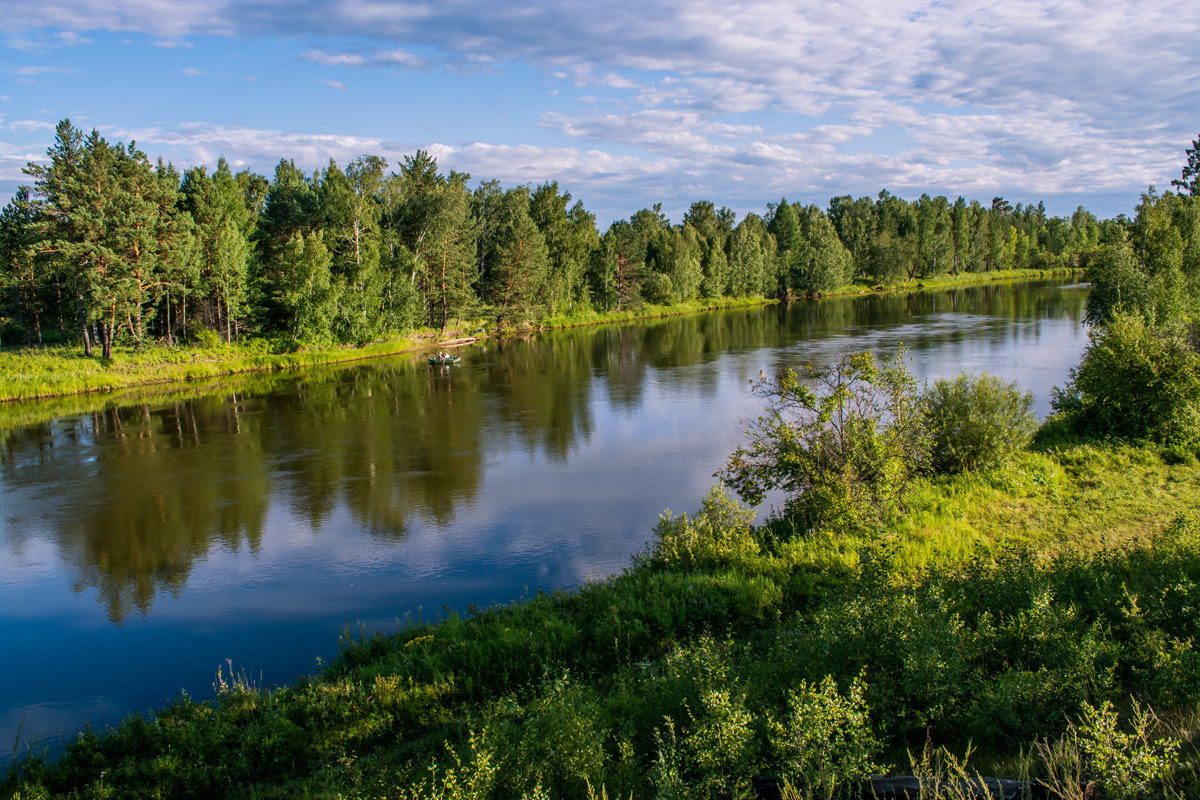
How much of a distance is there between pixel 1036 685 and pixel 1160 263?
1312 inches

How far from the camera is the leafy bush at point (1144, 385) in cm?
1650

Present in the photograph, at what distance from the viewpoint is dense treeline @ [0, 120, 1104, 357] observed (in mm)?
39250

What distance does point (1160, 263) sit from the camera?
31.4 meters

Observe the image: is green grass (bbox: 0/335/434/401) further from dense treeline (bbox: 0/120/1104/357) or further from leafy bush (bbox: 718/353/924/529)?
leafy bush (bbox: 718/353/924/529)

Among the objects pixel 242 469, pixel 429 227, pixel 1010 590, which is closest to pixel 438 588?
pixel 1010 590

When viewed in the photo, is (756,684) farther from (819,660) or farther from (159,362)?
(159,362)

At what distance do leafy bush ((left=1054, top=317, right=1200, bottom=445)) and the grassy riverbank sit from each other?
4131 mm

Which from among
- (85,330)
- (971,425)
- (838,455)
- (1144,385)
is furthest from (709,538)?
(85,330)

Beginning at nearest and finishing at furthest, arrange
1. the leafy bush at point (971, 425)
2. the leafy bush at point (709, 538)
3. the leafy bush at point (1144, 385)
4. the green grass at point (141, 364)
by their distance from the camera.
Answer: the leafy bush at point (709, 538) < the leafy bush at point (971, 425) < the leafy bush at point (1144, 385) < the green grass at point (141, 364)

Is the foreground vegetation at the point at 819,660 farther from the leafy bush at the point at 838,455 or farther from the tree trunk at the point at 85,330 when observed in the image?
the tree trunk at the point at 85,330

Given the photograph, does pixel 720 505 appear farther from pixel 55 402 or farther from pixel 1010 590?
pixel 55 402

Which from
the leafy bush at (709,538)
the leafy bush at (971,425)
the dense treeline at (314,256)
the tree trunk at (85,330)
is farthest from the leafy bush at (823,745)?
the tree trunk at (85,330)

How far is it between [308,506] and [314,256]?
32953mm

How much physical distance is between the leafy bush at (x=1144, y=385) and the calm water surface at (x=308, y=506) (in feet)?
22.2
